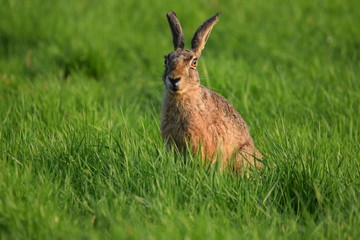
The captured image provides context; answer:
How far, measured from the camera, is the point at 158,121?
5.55 metres

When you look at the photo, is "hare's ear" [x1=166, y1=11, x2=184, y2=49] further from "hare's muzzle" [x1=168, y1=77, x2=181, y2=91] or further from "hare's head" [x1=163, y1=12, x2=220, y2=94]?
"hare's muzzle" [x1=168, y1=77, x2=181, y2=91]

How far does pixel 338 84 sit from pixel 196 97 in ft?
8.25

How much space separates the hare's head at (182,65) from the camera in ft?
14.6

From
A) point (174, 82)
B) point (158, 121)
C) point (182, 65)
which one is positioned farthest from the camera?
point (158, 121)

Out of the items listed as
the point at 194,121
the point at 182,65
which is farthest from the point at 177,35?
the point at 194,121

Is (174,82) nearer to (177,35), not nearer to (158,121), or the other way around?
(177,35)

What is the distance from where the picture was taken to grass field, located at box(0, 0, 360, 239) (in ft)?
11.5

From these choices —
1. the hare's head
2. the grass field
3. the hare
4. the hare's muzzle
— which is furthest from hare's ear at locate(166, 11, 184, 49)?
the grass field

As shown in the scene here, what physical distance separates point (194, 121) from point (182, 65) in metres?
0.46

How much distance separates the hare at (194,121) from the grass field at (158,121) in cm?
20

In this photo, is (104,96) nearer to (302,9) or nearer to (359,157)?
(359,157)

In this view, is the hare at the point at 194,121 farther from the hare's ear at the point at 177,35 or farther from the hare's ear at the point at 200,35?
the hare's ear at the point at 177,35

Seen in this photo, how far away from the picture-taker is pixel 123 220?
3332mm

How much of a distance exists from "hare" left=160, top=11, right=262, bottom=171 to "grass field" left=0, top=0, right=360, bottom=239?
0.65 ft
